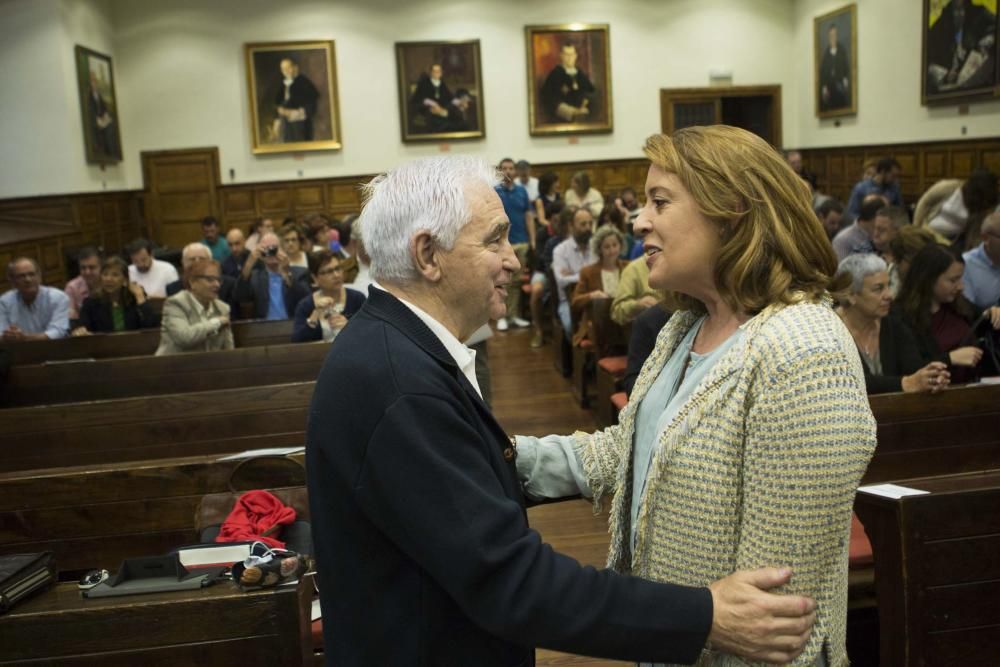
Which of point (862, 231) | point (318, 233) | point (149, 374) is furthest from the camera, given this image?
point (318, 233)

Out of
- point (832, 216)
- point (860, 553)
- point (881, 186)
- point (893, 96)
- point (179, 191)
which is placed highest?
point (893, 96)

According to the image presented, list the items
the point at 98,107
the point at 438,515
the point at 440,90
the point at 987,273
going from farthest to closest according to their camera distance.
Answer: the point at 440,90 < the point at 98,107 < the point at 987,273 < the point at 438,515

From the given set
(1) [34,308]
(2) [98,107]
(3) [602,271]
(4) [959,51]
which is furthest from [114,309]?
(4) [959,51]

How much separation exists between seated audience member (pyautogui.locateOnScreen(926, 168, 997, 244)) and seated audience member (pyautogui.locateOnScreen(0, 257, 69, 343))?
7301 mm

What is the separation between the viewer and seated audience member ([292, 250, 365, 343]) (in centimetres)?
582

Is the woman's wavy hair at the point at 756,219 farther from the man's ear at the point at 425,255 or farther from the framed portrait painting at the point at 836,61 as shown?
the framed portrait painting at the point at 836,61

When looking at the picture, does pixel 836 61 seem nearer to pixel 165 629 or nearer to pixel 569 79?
pixel 569 79

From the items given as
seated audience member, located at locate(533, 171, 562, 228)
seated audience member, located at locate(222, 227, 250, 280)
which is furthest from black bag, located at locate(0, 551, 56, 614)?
seated audience member, located at locate(533, 171, 562, 228)

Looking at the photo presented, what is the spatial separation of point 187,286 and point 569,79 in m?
11.5

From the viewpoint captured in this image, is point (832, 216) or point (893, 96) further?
point (893, 96)

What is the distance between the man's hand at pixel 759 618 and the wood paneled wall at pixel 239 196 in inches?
470

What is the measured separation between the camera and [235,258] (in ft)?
34.6

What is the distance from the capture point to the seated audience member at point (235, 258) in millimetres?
10305

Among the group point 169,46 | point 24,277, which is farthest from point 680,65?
point 24,277
